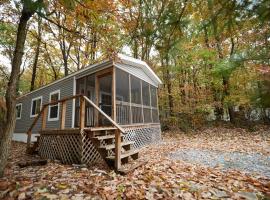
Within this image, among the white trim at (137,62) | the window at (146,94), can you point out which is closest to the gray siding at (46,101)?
the white trim at (137,62)

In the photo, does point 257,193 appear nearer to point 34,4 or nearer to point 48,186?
point 48,186

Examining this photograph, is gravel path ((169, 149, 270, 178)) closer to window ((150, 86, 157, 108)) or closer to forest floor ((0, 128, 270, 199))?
forest floor ((0, 128, 270, 199))

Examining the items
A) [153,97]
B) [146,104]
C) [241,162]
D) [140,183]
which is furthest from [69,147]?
[153,97]

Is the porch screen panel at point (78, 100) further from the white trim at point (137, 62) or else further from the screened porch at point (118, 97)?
the white trim at point (137, 62)

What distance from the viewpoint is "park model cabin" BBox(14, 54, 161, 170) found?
253 inches

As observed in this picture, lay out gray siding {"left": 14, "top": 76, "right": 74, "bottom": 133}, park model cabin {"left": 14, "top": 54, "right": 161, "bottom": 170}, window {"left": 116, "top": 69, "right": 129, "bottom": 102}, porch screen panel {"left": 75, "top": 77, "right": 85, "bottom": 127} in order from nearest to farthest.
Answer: park model cabin {"left": 14, "top": 54, "right": 161, "bottom": 170} < window {"left": 116, "top": 69, "right": 129, "bottom": 102} < gray siding {"left": 14, "top": 76, "right": 74, "bottom": 133} < porch screen panel {"left": 75, "top": 77, "right": 85, "bottom": 127}

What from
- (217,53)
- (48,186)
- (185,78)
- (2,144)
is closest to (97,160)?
(48,186)

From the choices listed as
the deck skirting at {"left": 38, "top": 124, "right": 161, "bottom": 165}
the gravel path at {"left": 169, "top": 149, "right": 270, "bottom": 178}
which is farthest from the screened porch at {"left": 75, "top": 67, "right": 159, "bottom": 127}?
the gravel path at {"left": 169, "top": 149, "right": 270, "bottom": 178}

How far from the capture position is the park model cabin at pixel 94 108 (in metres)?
6.43

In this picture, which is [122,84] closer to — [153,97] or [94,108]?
[153,97]

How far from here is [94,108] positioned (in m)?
9.59

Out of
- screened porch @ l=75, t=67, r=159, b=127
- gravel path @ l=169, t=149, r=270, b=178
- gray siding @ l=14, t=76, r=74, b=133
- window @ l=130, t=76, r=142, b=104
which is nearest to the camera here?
gravel path @ l=169, t=149, r=270, b=178

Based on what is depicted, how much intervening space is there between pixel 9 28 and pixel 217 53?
Answer: 1759 centimetres

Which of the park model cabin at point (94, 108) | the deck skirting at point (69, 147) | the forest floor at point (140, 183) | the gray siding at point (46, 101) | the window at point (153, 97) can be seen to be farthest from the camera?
the window at point (153, 97)
